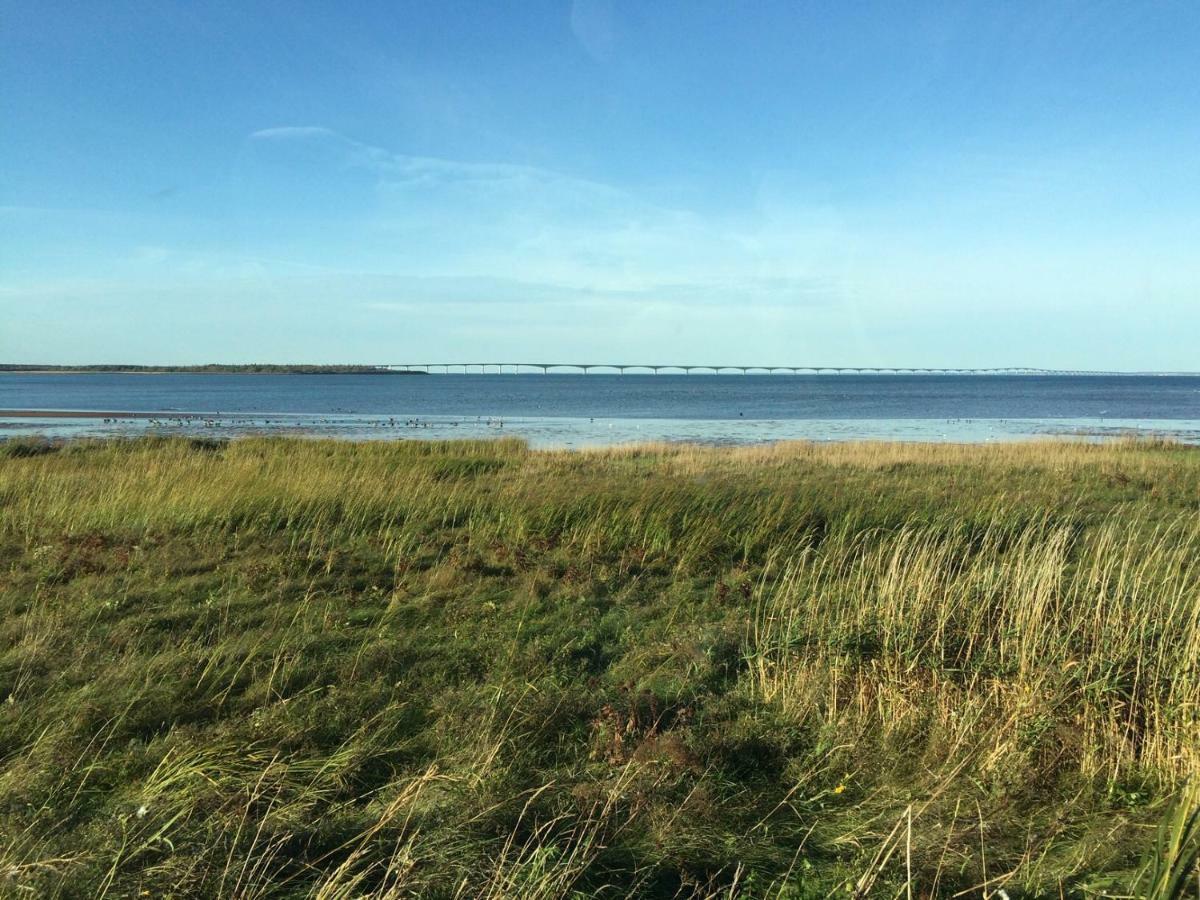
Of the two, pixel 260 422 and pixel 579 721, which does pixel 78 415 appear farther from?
pixel 579 721

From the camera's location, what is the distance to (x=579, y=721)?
5.72 meters

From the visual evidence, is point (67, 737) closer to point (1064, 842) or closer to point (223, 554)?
point (223, 554)

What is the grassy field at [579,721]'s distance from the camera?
13.1 ft

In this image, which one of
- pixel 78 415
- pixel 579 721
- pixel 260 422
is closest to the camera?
pixel 579 721

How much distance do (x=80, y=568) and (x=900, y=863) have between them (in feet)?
29.3

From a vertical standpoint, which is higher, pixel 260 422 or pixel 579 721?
pixel 260 422

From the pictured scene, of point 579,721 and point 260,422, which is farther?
point 260,422

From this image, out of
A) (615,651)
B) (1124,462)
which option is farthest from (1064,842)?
(1124,462)

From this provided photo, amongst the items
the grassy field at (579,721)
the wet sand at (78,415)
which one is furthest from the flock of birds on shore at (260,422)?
the grassy field at (579,721)

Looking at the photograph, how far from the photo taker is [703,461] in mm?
23766

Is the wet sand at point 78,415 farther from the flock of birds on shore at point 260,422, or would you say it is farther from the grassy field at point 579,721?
the grassy field at point 579,721

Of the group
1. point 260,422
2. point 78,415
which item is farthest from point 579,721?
point 78,415

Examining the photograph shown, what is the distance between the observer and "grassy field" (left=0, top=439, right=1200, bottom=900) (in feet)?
13.1

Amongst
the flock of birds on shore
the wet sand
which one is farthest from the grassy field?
the wet sand
